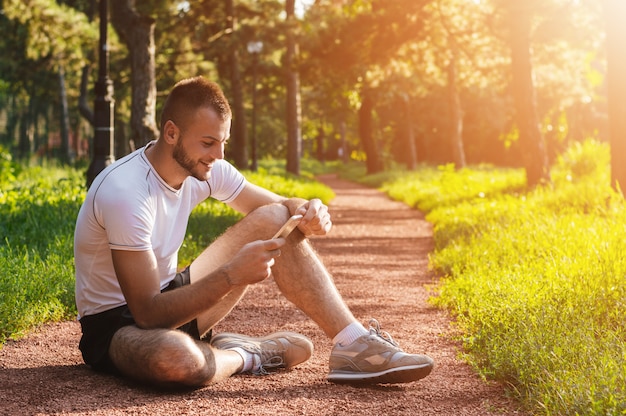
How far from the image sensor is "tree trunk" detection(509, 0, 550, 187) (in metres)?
15.4

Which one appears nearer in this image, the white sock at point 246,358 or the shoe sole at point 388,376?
the shoe sole at point 388,376

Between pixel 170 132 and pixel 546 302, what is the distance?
106 inches

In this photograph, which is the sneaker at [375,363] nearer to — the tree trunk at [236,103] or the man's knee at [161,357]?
the man's knee at [161,357]

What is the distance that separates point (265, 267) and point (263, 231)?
604mm

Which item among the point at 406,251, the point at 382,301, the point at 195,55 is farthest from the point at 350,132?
the point at 382,301

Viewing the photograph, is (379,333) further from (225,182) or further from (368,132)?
(368,132)

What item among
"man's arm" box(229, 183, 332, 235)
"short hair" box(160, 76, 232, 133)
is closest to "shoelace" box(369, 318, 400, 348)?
"man's arm" box(229, 183, 332, 235)

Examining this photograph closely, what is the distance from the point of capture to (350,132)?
6041cm

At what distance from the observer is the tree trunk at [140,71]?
14.2m

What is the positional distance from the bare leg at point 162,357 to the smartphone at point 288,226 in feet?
2.34

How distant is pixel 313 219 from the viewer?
4.09 m

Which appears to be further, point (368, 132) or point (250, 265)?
point (368, 132)

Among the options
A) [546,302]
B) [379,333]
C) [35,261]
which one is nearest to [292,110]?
[35,261]

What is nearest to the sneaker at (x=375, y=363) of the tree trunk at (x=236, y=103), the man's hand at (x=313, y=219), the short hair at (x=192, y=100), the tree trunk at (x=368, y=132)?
the man's hand at (x=313, y=219)
